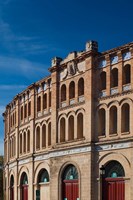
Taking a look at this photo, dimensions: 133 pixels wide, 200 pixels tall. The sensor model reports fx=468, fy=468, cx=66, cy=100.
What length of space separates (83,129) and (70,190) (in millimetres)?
6102

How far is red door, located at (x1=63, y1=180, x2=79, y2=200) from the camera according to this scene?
4379 centimetres

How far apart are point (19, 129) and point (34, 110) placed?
21.4 ft

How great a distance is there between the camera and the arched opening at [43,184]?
49.0 m

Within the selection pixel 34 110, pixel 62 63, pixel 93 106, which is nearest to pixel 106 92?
pixel 93 106

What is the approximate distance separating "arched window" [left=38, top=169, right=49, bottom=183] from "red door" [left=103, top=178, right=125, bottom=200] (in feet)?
34.5

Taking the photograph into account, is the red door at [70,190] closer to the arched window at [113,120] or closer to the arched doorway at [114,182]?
the arched doorway at [114,182]

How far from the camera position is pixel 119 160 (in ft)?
128

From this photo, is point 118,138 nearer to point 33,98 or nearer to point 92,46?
point 92,46

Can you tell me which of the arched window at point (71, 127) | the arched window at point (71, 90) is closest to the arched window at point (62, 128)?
the arched window at point (71, 127)

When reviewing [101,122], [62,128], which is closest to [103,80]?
[101,122]

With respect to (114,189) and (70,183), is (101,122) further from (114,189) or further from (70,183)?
(70,183)

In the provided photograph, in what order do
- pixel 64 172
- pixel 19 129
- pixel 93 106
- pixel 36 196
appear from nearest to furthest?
pixel 93 106
pixel 64 172
pixel 36 196
pixel 19 129

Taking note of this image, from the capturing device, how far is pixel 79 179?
42.7m

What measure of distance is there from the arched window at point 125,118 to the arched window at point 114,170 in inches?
118
